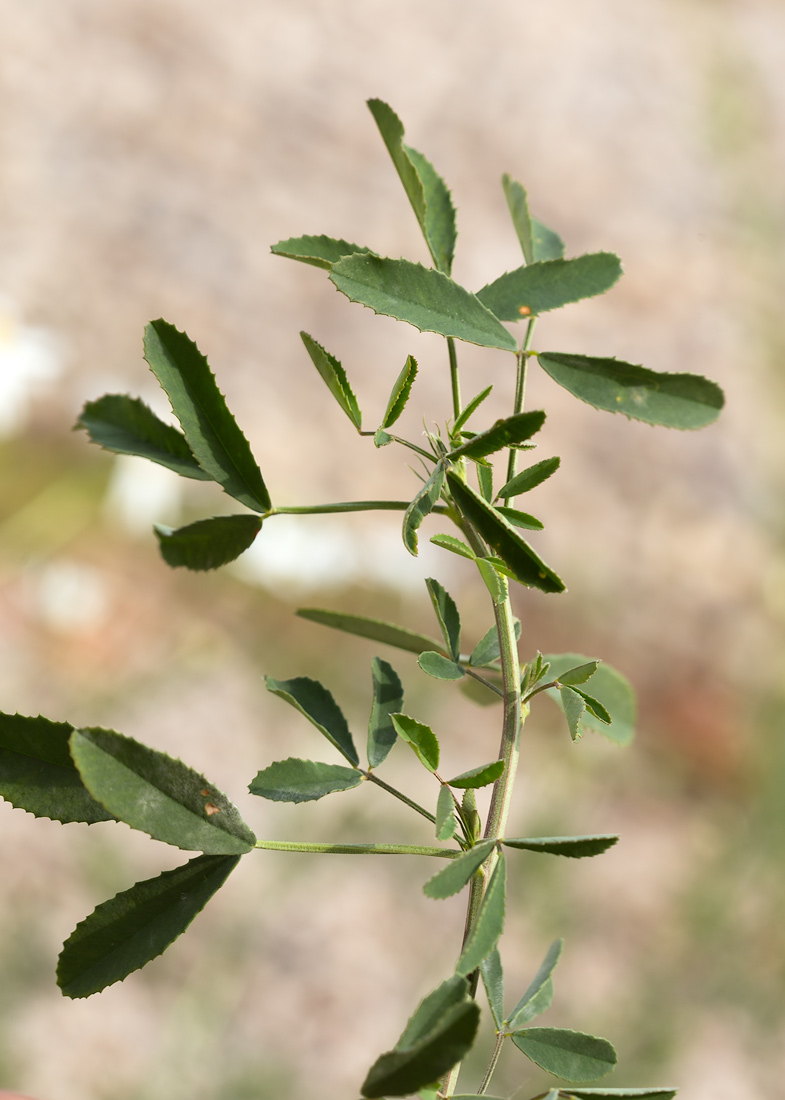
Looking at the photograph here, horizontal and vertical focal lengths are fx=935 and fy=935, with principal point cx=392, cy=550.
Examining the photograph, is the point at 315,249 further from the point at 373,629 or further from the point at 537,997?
the point at 537,997

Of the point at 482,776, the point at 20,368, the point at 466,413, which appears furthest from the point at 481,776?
the point at 20,368

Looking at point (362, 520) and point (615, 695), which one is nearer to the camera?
point (615, 695)

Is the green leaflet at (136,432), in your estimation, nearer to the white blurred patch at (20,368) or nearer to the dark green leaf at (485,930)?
the dark green leaf at (485,930)

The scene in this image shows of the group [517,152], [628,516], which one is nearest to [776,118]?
[517,152]

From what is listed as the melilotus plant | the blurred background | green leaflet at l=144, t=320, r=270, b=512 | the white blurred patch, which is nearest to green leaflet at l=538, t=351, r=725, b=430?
the melilotus plant

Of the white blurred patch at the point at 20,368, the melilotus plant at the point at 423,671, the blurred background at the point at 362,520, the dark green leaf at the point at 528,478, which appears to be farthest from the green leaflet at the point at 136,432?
the white blurred patch at the point at 20,368

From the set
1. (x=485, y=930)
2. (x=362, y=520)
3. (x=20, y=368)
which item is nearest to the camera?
(x=485, y=930)

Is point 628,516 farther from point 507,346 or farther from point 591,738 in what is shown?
point 507,346
